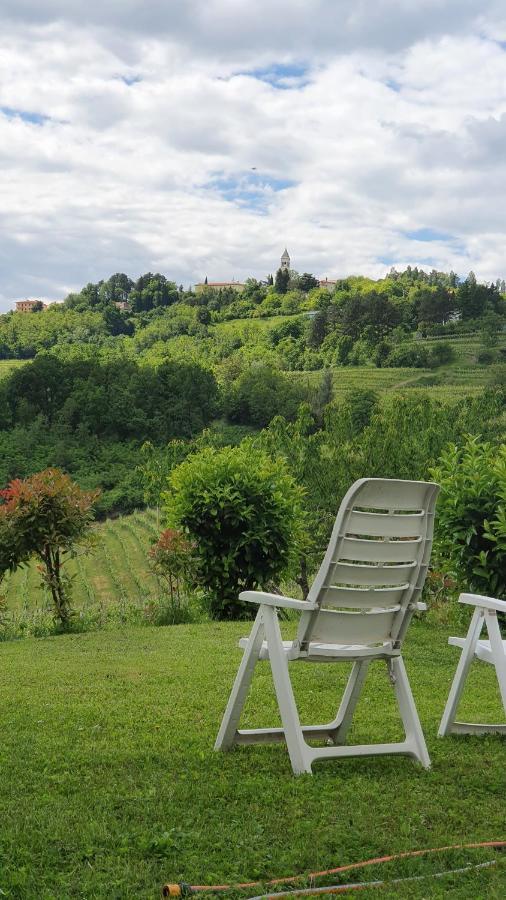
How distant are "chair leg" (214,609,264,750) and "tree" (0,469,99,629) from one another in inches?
248

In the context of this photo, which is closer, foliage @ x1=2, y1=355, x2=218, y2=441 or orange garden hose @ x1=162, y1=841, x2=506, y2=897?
orange garden hose @ x1=162, y1=841, x2=506, y2=897

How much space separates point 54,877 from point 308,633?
1230 millimetres

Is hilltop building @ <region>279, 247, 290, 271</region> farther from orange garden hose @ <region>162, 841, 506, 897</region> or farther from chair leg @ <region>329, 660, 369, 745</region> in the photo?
orange garden hose @ <region>162, 841, 506, 897</region>

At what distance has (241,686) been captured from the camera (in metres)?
3.37

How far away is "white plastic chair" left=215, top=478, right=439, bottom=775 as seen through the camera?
3162 millimetres

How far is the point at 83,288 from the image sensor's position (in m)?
113

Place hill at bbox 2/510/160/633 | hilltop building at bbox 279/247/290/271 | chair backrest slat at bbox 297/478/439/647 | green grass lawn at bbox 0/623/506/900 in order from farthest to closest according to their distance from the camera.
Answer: hilltop building at bbox 279/247/290/271 → hill at bbox 2/510/160/633 → chair backrest slat at bbox 297/478/439/647 → green grass lawn at bbox 0/623/506/900

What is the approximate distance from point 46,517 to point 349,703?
643 centimetres

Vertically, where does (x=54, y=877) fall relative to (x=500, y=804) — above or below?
above

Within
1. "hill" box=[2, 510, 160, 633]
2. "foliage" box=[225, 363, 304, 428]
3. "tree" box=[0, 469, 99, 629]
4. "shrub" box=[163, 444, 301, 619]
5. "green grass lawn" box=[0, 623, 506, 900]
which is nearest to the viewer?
"green grass lawn" box=[0, 623, 506, 900]

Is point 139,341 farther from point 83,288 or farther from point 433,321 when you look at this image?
point 433,321

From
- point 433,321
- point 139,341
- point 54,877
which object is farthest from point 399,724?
point 139,341

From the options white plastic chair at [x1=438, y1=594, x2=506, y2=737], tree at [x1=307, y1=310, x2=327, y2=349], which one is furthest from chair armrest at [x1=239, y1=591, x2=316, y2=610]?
tree at [x1=307, y1=310, x2=327, y2=349]

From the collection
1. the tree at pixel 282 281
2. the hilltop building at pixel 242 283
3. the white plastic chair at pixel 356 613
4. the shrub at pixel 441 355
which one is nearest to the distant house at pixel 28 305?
the hilltop building at pixel 242 283
